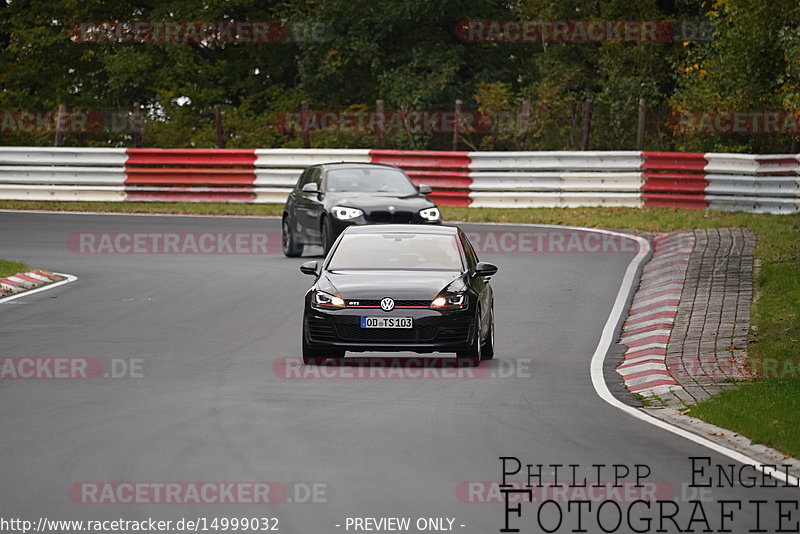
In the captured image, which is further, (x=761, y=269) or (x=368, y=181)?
(x=368, y=181)

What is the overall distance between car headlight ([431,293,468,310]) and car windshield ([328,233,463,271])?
68 cm

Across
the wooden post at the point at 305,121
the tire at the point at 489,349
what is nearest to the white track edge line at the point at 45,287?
the tire at the point at 489,349

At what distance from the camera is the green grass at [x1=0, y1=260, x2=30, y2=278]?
2248cm

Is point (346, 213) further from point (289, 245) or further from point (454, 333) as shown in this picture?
point (454, 333)

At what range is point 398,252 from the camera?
15.9 meters

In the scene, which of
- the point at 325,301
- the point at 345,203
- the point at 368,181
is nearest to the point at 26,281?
the point at 345,203

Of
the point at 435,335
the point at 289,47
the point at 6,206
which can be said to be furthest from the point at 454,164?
the point at 435,335

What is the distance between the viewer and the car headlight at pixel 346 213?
24125 millimetres

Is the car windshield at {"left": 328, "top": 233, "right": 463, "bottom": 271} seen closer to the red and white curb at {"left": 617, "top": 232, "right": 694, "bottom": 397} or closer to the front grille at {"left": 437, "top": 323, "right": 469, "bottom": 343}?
the front grille at {"left": 437, "top": 323, "right": 469, "bottom": 343}

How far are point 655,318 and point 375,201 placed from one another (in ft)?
23.8

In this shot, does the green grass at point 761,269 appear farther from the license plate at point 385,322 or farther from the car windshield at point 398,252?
the car windshield at point 398,252

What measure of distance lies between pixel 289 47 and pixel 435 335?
35.0 meters

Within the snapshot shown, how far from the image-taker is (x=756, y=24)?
27891mm

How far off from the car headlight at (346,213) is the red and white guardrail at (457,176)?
956 centimetres
